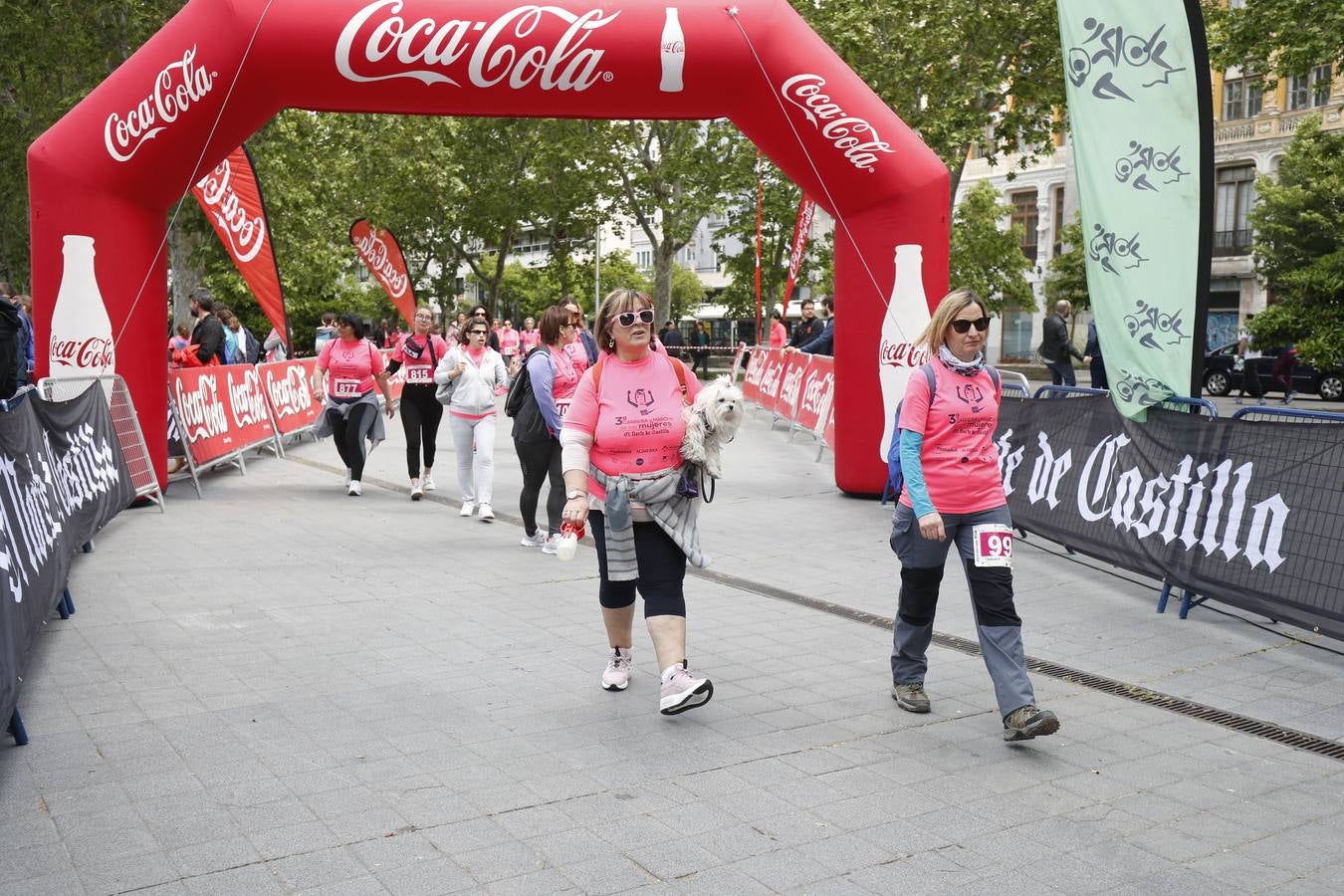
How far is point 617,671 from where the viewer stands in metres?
5.68

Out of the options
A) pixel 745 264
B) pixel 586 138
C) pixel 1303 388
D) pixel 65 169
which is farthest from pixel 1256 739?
pixel 745 264

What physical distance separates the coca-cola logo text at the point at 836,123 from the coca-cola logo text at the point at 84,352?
609 centimetres

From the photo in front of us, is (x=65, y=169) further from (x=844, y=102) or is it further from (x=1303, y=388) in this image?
(x=1303, y=388)

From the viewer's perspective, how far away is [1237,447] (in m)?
6.68

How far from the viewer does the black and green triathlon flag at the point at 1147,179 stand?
24.6ft

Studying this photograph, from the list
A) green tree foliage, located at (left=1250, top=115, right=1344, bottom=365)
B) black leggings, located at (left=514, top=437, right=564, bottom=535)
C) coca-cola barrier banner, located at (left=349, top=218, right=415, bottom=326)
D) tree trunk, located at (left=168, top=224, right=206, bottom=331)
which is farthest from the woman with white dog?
tree trunk, located at (left=168, top=224, right=206, bottom=331)

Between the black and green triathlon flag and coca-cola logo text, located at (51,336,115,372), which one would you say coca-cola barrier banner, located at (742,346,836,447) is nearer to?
the black and green triathlon flag

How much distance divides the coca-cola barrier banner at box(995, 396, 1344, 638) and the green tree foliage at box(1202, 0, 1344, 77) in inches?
536

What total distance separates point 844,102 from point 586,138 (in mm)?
28176

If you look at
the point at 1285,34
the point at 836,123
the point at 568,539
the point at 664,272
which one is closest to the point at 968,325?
the point at 568,539

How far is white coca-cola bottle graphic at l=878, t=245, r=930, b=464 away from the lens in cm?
1102

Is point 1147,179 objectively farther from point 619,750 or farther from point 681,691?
point 619,750

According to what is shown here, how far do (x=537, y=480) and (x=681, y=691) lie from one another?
14.9 ft

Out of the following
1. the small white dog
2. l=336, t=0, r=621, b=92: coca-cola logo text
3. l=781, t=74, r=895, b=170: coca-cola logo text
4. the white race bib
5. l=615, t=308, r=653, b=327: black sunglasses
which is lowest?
the white race bib
